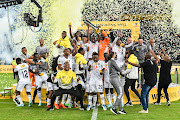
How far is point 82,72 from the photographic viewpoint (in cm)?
1096

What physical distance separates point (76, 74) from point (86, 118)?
257 centimetres

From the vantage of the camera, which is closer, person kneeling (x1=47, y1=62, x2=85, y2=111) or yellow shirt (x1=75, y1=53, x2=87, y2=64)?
person kneeling (x1=47, y1=62, x2=85, y2=111)

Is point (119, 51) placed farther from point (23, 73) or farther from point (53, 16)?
point (53, 16)

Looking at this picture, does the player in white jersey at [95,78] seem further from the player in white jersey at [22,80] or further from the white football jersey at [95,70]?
the player in white jersey at [22,80]

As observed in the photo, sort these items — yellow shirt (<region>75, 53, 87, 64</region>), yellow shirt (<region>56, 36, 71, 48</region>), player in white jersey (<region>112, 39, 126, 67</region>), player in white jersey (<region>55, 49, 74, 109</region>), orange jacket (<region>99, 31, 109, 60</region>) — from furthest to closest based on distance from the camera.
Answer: orange jacket (<region>99, 31, 109, 60</region>)
yellow shirt (<region>56, 36, 71, 48</region>)
player in white jersey (<region>112, 39, 126, 67</region>)
yellow shirt (<region>75, 53, 87, 64</region>)
player in white jersey (<region>55, 49, 74, 109</region>)

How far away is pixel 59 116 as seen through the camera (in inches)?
352

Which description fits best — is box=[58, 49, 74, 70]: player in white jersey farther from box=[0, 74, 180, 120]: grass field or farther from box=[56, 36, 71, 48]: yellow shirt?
box=[0, 74, 180, 120]: grass field

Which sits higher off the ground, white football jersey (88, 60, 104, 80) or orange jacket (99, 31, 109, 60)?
orange jacket (99, 31, 109, 60)

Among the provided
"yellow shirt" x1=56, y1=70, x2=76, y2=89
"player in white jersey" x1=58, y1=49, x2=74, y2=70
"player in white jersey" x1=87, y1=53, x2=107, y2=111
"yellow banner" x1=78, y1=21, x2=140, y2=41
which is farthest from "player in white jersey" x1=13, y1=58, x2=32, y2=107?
"yellow banner" x1=78, y1=21, x2=140, y2=41

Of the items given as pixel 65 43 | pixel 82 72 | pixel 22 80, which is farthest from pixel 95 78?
pixel 22 80

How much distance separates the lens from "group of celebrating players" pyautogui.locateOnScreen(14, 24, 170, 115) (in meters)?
9.94

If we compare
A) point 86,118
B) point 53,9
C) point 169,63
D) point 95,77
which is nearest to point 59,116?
point 86,118

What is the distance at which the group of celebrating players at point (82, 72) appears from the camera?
391 inches

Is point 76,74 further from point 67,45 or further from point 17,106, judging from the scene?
point 17,106
